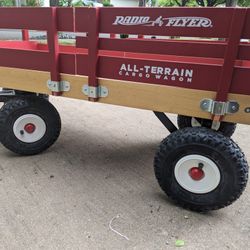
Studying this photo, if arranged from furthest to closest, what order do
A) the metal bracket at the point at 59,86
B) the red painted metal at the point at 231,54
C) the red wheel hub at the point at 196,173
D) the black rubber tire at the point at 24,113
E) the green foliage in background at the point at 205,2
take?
1. the green foliage in background at the point at 205,2
2. the black rubber tire at the point at 24,113
3. the metal bracket at the point at 59,86
4. the red wheel hub at the point at 196,173
5. the red painted metal at the point at 231,54

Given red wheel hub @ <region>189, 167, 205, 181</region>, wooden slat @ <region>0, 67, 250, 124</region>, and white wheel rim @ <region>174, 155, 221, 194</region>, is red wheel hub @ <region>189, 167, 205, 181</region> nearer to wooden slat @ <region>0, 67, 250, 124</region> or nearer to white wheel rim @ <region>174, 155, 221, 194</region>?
white wheel rim @ <region>174, 155, 221, 194</region>

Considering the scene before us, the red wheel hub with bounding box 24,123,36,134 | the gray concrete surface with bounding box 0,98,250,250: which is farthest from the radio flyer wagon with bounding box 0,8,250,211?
the red wheel hub with bounding box 24,123,36,134

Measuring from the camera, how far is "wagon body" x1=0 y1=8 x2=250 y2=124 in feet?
7.22

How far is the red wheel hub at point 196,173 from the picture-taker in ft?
7.93

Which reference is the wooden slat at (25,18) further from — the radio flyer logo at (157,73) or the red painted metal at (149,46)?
the radio flyer logo at (157,73)

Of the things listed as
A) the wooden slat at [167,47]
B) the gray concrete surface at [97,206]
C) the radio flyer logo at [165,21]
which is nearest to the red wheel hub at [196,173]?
the gray concrete surface at [97,206]

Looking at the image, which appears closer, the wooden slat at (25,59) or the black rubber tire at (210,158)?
the black rubber tire at (210,158)

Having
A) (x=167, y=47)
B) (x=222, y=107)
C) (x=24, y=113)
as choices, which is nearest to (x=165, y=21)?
(x=167, y=47)

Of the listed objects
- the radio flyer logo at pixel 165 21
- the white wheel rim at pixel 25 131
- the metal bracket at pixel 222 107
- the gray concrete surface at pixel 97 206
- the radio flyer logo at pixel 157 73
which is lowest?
the gray concrete surface at pixel 97 206

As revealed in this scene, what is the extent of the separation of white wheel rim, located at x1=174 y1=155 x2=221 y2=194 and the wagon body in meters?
0.33

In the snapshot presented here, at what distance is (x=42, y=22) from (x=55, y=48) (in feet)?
0.79

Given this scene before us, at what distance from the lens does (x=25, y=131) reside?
10.9ft

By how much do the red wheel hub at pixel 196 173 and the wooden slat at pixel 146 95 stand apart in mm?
391

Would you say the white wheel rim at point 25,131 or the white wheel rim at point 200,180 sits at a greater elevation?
the white wheel rim at point 200,180
